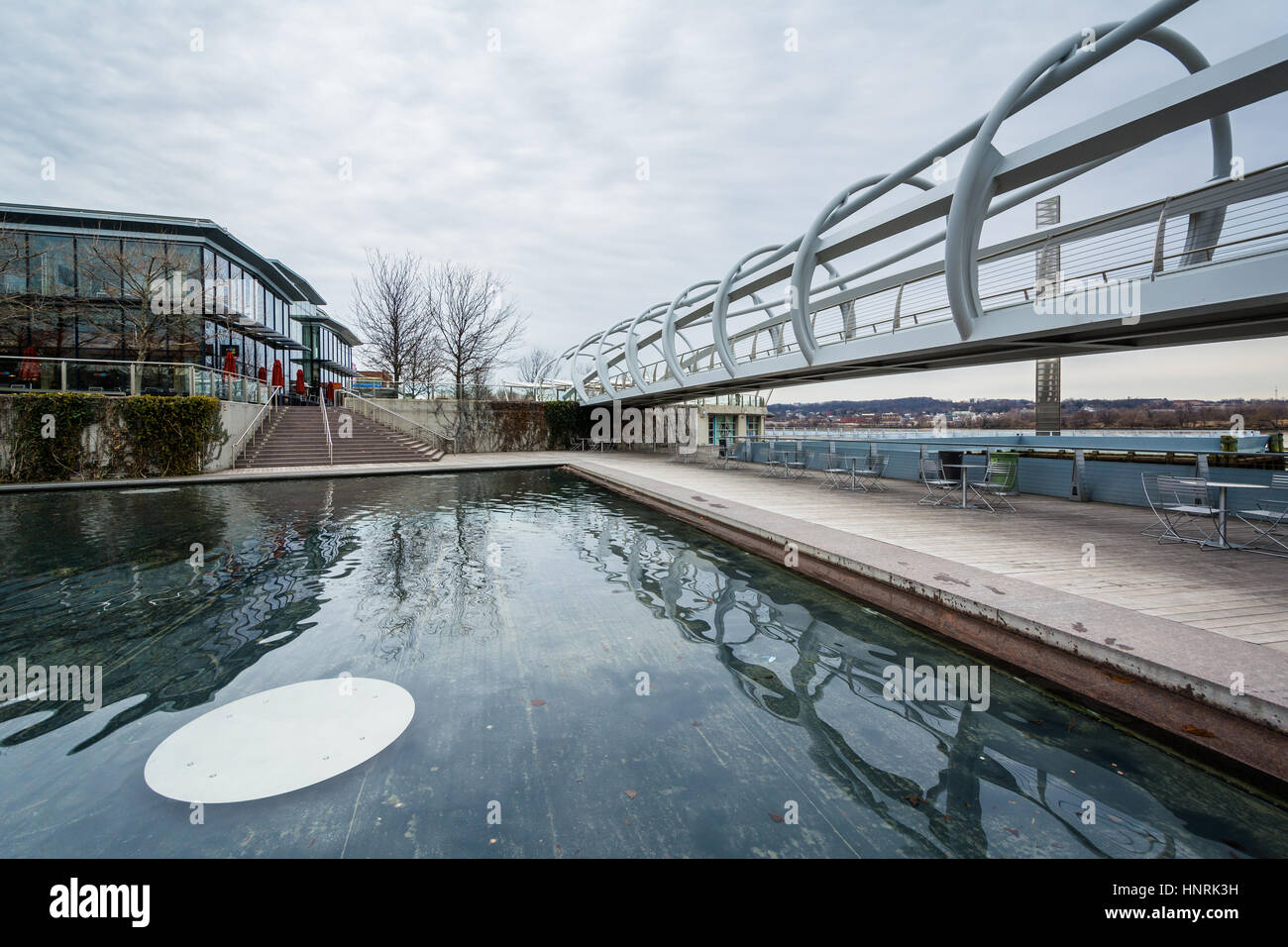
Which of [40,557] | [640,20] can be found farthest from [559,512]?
[640,20]

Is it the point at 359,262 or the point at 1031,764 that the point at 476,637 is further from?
the point at 359,262

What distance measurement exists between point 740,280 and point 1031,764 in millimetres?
13536

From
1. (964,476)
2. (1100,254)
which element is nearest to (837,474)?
(964,476)

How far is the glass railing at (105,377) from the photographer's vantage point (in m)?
14.3

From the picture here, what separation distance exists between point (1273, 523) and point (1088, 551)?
2869 millimetres

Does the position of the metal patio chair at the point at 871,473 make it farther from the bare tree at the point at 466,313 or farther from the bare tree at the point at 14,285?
the bare tree at the point at 14,285

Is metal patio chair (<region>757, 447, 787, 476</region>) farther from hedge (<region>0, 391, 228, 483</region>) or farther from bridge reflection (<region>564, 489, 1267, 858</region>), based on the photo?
hedge (<region>0, 391, 228, 483</region>)

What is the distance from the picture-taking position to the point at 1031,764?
2.67 m

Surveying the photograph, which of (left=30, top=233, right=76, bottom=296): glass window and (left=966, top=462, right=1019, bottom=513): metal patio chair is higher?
(left=30, top=233, right=76, bottom=296): glass window

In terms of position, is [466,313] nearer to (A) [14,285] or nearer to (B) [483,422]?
(B) [483,422]

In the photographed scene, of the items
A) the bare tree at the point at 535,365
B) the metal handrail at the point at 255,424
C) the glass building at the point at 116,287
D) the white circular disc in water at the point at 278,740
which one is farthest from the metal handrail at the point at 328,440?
the bare tree at the point at 535,365

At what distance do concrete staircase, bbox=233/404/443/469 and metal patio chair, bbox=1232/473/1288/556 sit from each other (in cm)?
2128

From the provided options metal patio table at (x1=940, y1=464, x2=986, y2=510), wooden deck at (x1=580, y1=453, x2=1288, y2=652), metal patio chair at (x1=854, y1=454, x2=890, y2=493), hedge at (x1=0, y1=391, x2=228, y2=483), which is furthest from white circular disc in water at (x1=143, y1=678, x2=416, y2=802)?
hedge at (x1=0, y1=391, x2=228, y2=483)

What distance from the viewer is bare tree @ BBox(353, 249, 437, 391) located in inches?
1207
